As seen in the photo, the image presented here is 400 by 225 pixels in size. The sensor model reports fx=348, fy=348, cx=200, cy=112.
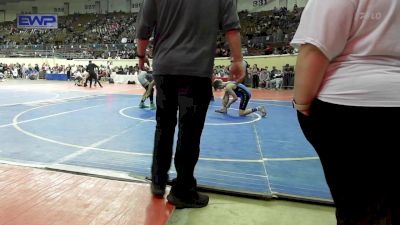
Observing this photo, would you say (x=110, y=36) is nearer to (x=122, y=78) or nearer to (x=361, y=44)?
(x=122, y=78)

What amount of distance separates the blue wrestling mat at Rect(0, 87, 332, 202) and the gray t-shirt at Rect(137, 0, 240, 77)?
3.57ft

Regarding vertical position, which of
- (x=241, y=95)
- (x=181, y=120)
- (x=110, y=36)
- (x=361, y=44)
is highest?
(x=110, y=36)

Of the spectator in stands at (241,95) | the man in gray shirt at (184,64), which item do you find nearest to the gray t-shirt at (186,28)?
the man in gray shirt at (184,64)

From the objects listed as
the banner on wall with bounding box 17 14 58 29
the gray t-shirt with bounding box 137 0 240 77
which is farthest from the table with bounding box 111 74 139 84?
the gray t-shirt with bounding box 137 0 240 77

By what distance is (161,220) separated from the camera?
224 cm

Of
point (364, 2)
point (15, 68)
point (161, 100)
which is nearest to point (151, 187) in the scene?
point (161, 100)

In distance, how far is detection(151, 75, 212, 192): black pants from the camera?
7.90 ft

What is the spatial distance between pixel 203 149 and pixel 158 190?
189cm

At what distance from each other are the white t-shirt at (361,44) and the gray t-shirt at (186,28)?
47.6 inches

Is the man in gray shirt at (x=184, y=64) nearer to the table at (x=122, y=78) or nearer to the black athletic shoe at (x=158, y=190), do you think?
the black athletic shoe at (x=158, y=190)

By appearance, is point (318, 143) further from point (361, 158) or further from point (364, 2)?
point (364, 2)

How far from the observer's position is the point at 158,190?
2.62 metres

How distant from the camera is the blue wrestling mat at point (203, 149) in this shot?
3.11 metres

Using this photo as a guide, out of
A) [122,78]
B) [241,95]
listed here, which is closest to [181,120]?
[241,95]
